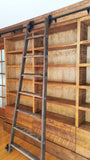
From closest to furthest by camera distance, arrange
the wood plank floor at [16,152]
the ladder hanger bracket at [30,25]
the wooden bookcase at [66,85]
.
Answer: the wooden bookcase at [66,85] < the wood plank floor at [16,152] < the ladder hanger bracket at [30,25]

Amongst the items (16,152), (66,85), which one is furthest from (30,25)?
(16,152)

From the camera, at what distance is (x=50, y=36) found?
8.36 feet

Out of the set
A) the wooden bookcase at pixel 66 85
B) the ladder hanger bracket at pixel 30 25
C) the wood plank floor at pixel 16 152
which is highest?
the ladder hanger bracket at pixel 30 25

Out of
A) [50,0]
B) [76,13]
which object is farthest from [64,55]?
[50,0]

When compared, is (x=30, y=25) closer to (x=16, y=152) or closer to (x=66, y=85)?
(x=66, y=85)

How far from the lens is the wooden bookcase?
1914 mm

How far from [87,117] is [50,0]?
74.5 inches

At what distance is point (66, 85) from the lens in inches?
79.5

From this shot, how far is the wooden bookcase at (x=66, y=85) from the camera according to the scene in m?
1.91

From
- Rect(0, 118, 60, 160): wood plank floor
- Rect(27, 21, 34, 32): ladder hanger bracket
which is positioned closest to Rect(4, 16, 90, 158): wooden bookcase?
Rect(27, 21, 34, 32): ladder hanger bracket

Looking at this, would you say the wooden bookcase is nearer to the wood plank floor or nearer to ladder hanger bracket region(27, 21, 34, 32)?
ladder hanger bracket region(27, 21, 34, 32)

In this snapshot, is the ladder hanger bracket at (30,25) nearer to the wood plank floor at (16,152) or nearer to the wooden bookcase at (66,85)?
the wooden bookcase at (66,85)

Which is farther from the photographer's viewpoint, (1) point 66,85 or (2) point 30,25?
(2) point 30,25

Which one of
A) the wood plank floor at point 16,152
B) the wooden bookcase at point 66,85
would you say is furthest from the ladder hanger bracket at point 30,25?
the wood plank floor at point 16,152
